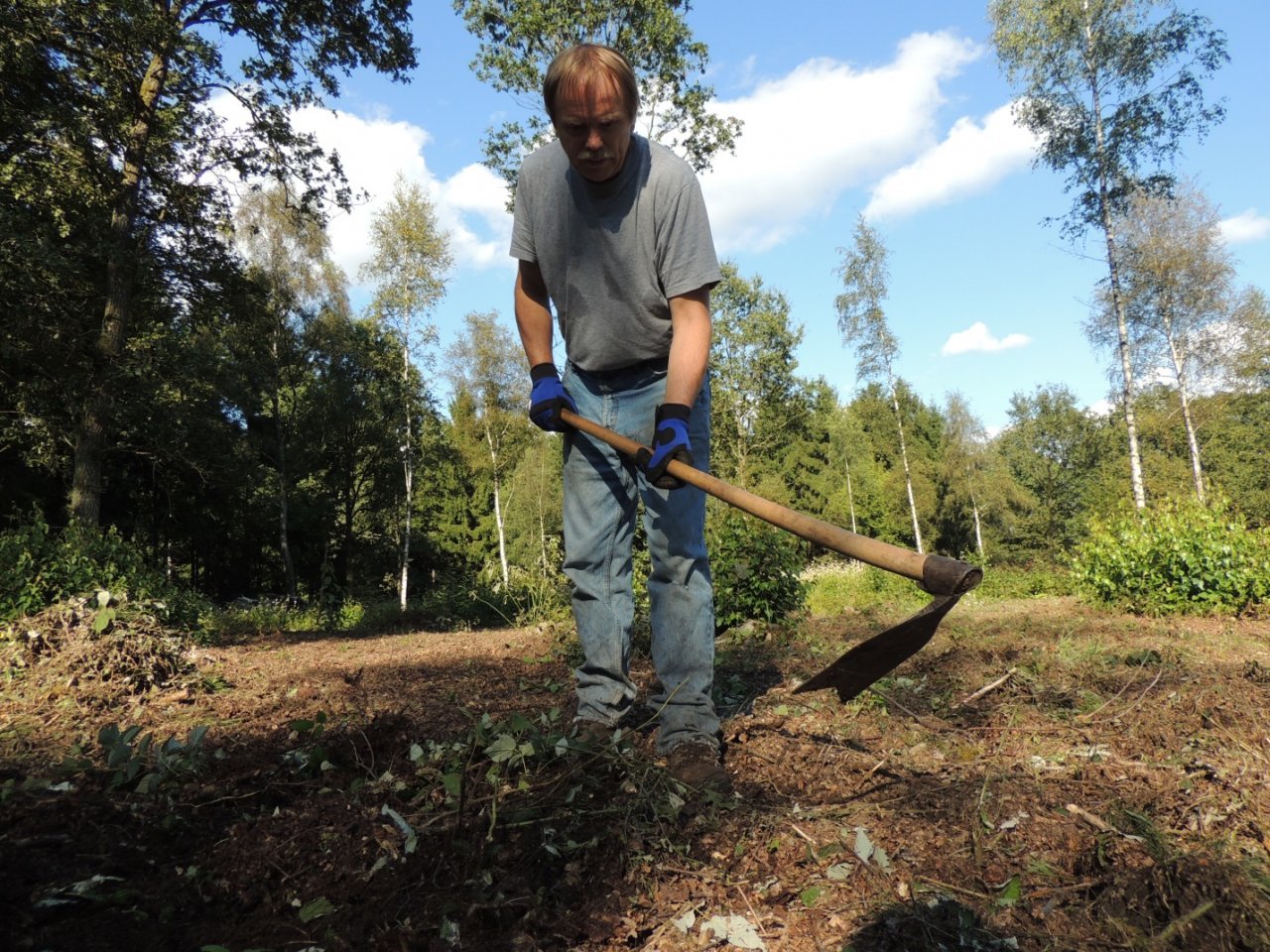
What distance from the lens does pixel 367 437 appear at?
82.5ft

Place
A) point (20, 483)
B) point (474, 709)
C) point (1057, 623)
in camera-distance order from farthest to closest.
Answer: point (20, 483) → point (1057, 623) → point (474, 709)

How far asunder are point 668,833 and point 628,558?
3.49 feet

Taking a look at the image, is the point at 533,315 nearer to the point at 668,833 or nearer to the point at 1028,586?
the point at 668,833

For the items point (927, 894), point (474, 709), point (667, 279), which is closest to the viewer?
point (927, 894)

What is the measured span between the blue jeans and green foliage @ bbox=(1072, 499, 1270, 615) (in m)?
7.82

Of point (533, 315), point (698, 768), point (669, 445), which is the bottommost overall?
point (698, 768)

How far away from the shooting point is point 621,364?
2533 millimetres

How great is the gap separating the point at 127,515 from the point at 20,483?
4.20m

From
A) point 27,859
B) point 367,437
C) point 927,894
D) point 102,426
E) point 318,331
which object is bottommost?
point 927,894

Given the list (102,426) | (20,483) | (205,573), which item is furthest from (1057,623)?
(205,573)

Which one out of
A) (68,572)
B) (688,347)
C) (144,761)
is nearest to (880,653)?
(688,347)

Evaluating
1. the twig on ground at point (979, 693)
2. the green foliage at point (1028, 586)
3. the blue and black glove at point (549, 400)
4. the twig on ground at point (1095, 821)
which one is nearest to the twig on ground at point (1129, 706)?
the twig on ground at point (979, 693)

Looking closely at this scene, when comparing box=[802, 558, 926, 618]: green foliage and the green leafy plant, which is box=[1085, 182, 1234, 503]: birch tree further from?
the green leafy plant

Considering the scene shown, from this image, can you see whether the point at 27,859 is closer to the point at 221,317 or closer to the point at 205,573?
the point at 221,317
